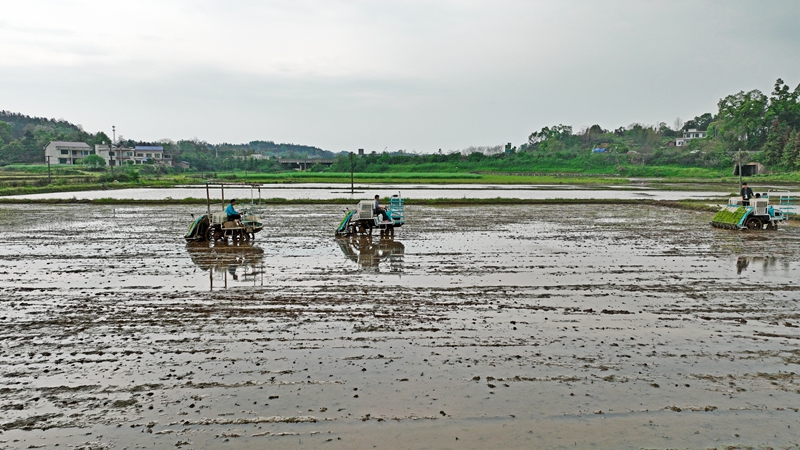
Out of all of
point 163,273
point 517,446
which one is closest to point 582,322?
point 517,446

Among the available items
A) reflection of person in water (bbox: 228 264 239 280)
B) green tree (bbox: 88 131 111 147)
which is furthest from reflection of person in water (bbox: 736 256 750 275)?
green tree (bbox: 88 131 111 147)

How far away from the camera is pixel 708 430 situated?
5.36m

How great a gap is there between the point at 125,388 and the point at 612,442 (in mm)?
5461

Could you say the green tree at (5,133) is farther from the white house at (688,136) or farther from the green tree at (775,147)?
the white house at (688,136)

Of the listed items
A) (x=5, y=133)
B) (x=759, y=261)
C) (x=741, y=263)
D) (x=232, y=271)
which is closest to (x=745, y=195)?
(x=759, y=261)

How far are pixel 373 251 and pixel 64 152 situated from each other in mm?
96196

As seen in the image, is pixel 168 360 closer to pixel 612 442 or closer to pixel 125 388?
pixel 125 388

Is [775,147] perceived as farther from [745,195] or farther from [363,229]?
[363,229]

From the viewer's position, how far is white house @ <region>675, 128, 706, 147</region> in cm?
10791

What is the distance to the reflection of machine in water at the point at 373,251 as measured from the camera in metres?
13.5

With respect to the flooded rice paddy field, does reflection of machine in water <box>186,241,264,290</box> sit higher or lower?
higher

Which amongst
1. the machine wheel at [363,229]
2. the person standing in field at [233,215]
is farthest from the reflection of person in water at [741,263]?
the person standing in field at [233,215]

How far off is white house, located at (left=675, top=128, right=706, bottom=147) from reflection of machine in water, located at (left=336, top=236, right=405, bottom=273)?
106 meters

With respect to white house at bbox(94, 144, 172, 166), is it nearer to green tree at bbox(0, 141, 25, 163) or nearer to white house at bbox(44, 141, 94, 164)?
white house at bbox(44, 141, 94, 164)
